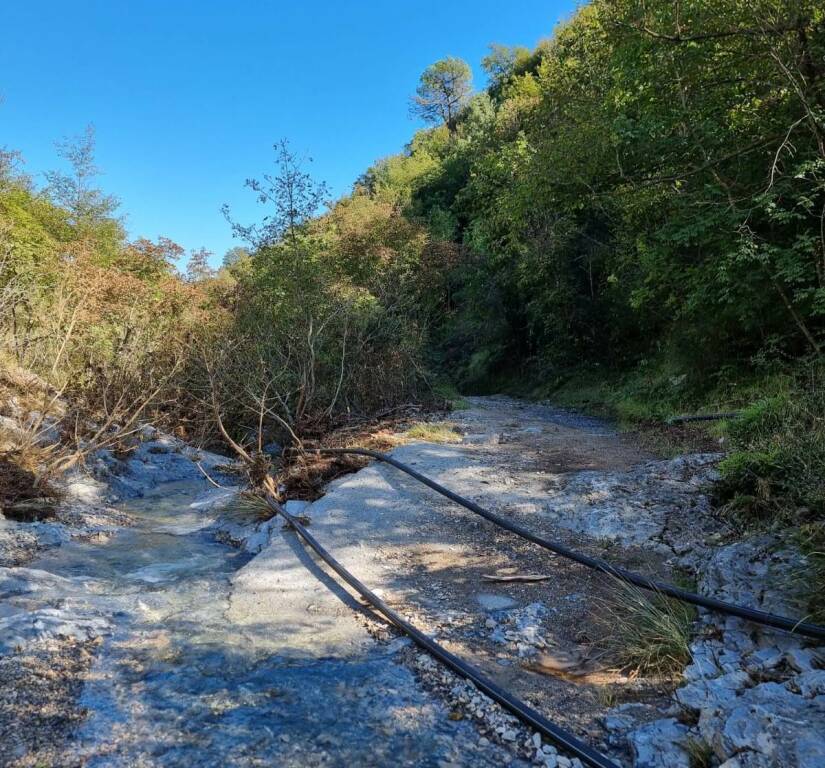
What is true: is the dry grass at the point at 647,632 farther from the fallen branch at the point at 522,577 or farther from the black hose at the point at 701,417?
the black hose at the point at 701,417

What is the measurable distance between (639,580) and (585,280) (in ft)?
46.2

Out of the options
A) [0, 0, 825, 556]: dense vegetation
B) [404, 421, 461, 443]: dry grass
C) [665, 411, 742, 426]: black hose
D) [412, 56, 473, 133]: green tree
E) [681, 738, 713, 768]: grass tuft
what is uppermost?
[412, 56, 473, 133]: green tree

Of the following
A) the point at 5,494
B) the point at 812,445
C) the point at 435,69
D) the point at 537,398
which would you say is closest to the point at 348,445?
the point at 5,494

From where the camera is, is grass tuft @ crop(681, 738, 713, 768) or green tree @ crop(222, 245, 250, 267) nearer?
grass tuft @ crop(681, 738, 713, 768)

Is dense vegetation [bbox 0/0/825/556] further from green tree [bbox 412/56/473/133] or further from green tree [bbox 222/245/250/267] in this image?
green tree [bbox 412/56/473/133]

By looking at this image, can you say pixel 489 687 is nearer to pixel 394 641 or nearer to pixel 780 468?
pixel 394 641

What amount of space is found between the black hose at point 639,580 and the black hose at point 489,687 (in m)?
1.13

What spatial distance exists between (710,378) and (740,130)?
14.8 ft

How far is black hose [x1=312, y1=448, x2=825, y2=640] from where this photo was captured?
2.64 m

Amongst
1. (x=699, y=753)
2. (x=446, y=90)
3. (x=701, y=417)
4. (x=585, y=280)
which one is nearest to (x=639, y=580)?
(x=699, y=753)

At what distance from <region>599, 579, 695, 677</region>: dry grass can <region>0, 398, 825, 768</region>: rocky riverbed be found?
0.31ft

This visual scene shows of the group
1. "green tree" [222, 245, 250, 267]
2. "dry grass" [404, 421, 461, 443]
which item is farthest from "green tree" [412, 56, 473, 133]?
"dry grass" [404, 421, 461, 443]

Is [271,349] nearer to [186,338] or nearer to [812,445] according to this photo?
[186,338]

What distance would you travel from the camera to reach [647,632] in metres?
3.18
